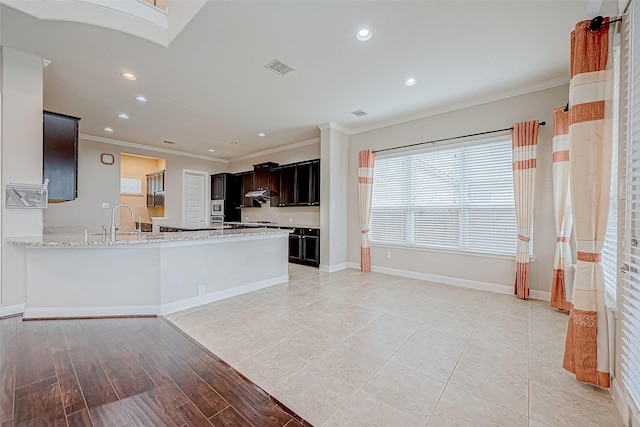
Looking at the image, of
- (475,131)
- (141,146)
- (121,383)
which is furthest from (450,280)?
(141,146)

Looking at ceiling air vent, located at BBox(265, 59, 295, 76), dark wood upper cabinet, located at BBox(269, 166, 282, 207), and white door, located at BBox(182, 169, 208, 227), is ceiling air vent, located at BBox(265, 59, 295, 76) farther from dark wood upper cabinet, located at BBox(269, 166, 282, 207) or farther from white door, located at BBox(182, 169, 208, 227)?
white door, located at BBox(182, 169, 208, 227)

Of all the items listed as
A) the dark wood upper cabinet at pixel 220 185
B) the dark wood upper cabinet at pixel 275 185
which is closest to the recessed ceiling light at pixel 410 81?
the dark wood upper cabinet at pixel 275 185

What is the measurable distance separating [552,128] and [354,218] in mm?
3374

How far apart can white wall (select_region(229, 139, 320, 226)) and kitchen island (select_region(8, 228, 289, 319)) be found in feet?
10.7

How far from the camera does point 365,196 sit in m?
5.23

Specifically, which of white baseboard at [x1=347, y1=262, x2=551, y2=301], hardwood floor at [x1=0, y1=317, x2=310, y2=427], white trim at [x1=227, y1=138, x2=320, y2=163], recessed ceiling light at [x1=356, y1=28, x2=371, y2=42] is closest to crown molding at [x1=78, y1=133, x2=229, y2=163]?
white trim at [x1=227, y1=138, x2=320, y2=163]

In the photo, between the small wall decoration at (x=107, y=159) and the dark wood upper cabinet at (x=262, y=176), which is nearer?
the small wall decoration at (x=107, y=159)

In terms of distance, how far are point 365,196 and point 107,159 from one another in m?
6.13

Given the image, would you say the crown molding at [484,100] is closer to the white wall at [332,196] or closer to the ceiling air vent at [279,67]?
the white wall at [332,196]

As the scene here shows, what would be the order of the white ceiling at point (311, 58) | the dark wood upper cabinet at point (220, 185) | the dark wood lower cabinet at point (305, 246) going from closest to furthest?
1. the white ceiling at point (311, 58)
2. the dark wood lower cabinet at point (305, 246)
3. the dark wood upper cabinet at point (220, 185)

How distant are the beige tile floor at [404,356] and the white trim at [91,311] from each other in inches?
14.3

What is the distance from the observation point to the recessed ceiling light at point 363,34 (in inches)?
101

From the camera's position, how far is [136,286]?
301 cm

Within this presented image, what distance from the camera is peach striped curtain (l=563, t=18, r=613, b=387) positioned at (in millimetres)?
1739
